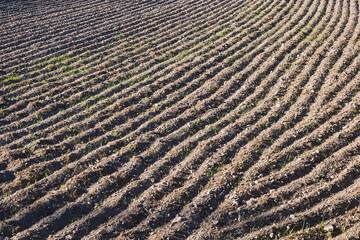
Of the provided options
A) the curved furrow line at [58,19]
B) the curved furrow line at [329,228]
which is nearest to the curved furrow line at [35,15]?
the curved furrow line at [58,19]

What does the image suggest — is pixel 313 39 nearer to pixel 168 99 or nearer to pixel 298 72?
pixel 298 72

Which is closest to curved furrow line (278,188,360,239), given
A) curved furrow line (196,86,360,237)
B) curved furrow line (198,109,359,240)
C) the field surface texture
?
the field surface texture

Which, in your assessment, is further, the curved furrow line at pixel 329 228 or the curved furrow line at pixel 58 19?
the curved furrow line at pixel 58 19

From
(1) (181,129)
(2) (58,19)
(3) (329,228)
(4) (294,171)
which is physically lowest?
(3) (329,228)

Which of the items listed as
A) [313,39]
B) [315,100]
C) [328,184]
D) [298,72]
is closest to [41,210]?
[328,184]

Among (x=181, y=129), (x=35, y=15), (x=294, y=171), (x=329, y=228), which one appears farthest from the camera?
(x=35, y=15)

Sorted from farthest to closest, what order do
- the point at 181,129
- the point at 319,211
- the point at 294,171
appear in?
the point at 181,129
the point at 294,171
the point at 319,211

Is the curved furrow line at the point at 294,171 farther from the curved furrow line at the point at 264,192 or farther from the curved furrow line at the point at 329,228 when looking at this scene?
the curved furrow line at the point at 329,228

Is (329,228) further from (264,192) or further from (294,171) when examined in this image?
(294,171)

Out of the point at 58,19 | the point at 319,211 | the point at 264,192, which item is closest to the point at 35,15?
the point at 58,19
